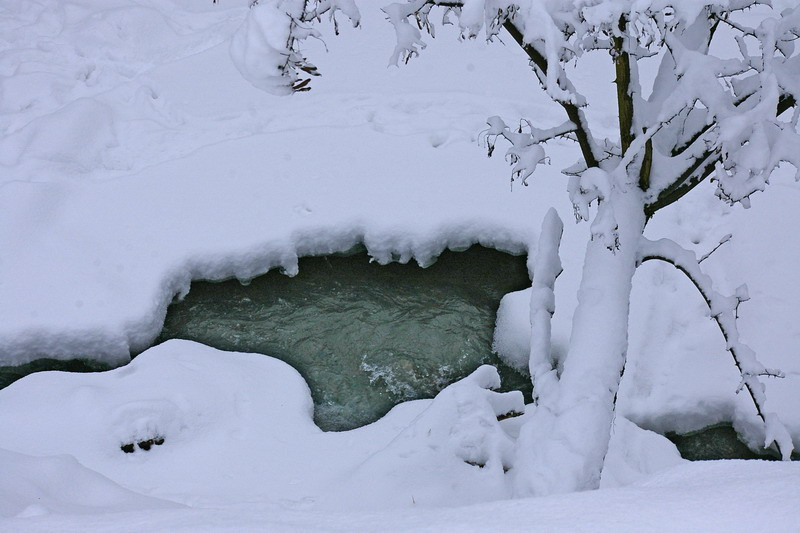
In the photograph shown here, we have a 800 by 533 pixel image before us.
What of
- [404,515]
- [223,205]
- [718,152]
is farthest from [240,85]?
[404,515]

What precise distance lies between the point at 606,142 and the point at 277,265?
3921 mm

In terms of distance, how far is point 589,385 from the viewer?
13.1ft

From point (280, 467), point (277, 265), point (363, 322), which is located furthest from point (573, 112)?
point (277, 265)

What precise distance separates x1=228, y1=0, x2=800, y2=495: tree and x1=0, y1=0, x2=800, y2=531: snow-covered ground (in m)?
0.78

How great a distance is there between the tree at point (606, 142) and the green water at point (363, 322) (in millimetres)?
2228

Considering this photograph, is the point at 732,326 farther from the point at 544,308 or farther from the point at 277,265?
the point at 277,265

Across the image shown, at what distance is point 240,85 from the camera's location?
9.56m

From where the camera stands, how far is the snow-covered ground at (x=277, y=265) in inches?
118

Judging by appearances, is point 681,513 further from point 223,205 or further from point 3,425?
point 223,205

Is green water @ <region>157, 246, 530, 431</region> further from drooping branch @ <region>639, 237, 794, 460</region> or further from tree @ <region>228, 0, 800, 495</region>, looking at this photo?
drooping branch @ <region>639, 237, 794, 460</region>

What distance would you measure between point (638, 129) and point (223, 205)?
4.99 m

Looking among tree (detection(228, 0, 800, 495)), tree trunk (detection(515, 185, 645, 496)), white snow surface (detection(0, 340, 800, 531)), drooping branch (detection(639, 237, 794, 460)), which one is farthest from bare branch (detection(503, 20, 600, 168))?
white snow surface (detection(0, 340, 800, 531))

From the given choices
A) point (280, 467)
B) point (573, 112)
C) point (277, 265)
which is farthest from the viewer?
point (277, 265)

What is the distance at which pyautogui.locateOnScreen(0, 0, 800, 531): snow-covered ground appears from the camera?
2.99m
